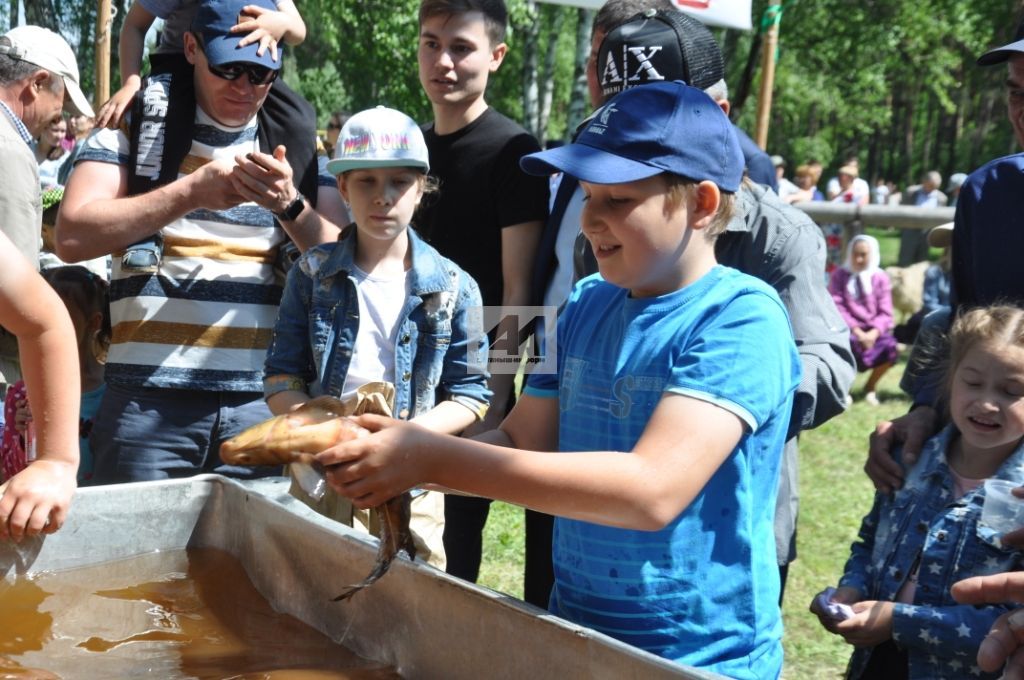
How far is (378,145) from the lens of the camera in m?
2.78

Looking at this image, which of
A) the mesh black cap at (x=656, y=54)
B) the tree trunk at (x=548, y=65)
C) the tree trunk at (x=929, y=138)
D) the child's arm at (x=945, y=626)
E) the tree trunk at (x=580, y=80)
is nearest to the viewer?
the child's arm at (x=945, y=626)

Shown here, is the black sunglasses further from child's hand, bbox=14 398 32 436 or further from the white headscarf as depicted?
the white headscarf

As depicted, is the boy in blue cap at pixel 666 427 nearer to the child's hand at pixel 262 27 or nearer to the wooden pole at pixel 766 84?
the child's hand at pixel 262 27

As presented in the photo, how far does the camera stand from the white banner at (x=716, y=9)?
18.1ft

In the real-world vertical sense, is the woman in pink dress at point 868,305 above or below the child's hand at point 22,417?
below

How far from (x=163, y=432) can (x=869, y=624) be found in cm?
180

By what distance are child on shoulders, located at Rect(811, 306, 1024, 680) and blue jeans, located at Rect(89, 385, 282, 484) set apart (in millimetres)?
1593

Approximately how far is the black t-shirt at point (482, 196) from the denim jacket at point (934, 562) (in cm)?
135

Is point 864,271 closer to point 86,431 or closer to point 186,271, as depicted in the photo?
point 86,431

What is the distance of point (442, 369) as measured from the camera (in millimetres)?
2891

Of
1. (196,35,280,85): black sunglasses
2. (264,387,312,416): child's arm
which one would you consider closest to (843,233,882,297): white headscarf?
(196,35,280,85): black sunglasses

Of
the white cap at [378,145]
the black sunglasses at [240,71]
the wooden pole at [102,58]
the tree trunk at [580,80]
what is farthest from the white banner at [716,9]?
the tree trunk at [580,80]

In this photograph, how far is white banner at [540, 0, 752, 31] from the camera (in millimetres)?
5512

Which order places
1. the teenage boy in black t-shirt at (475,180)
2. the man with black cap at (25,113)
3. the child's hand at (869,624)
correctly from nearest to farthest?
the child's hand at (869,624), the teenage boy in black t-shirt at (475,180), the man with black cap at (25,113)
